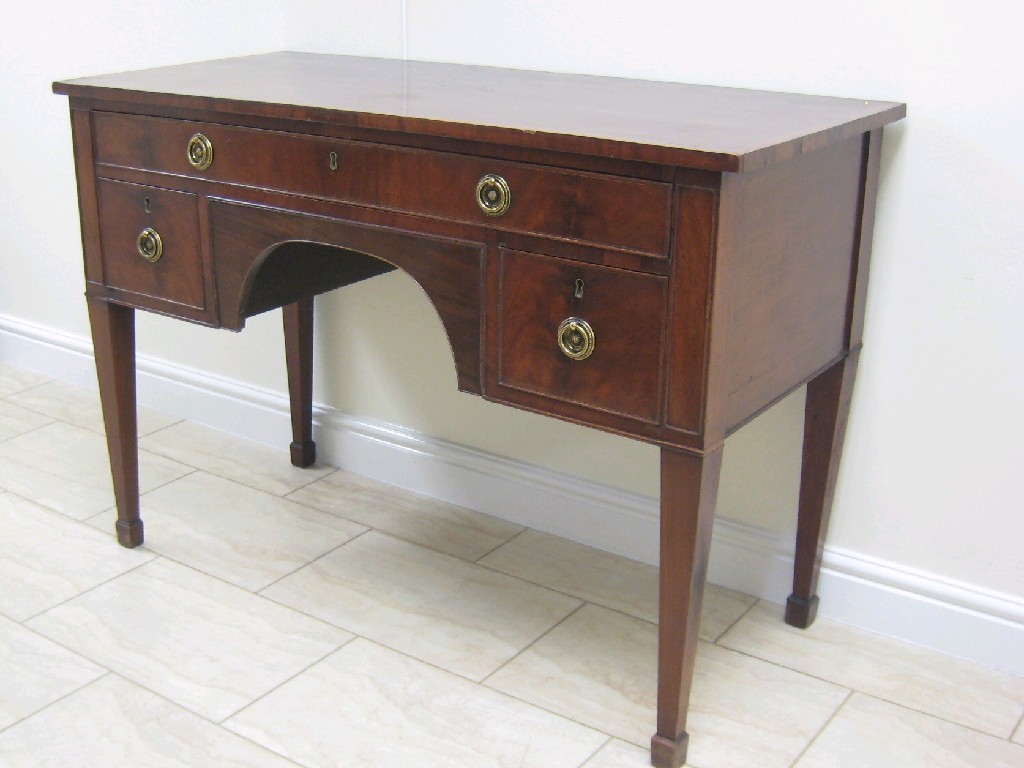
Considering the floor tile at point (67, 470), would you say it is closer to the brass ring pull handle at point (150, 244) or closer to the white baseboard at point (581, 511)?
the white baseboard at point (581, 511)

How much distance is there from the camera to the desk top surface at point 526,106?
1391 mm

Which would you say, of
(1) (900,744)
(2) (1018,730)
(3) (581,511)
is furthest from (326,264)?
(2) (1018,730)

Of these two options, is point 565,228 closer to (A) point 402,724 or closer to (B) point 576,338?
(B) point 576,338

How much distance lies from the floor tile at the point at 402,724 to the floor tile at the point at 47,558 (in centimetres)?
49

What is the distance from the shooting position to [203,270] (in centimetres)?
185

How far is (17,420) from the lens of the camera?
2762 mm

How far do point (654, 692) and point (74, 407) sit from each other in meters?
1.65

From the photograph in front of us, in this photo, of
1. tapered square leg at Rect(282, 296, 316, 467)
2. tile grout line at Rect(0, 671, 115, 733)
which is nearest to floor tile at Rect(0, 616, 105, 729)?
tile grout line at Rect(0, 671, 115, 733)

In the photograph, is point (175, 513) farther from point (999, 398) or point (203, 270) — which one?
point (999, 398)

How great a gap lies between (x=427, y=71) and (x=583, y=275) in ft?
2.29

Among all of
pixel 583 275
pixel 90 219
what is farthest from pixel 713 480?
pixel 90 219

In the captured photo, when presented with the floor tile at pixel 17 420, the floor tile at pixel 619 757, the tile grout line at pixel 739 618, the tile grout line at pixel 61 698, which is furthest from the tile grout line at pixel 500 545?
the floor tile at pixel 17 420

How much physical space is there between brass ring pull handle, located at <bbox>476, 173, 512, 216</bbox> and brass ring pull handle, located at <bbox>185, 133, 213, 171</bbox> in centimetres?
48

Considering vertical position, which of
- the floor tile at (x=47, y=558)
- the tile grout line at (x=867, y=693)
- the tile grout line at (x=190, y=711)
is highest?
the tile grout line at (x=867, y=693)
